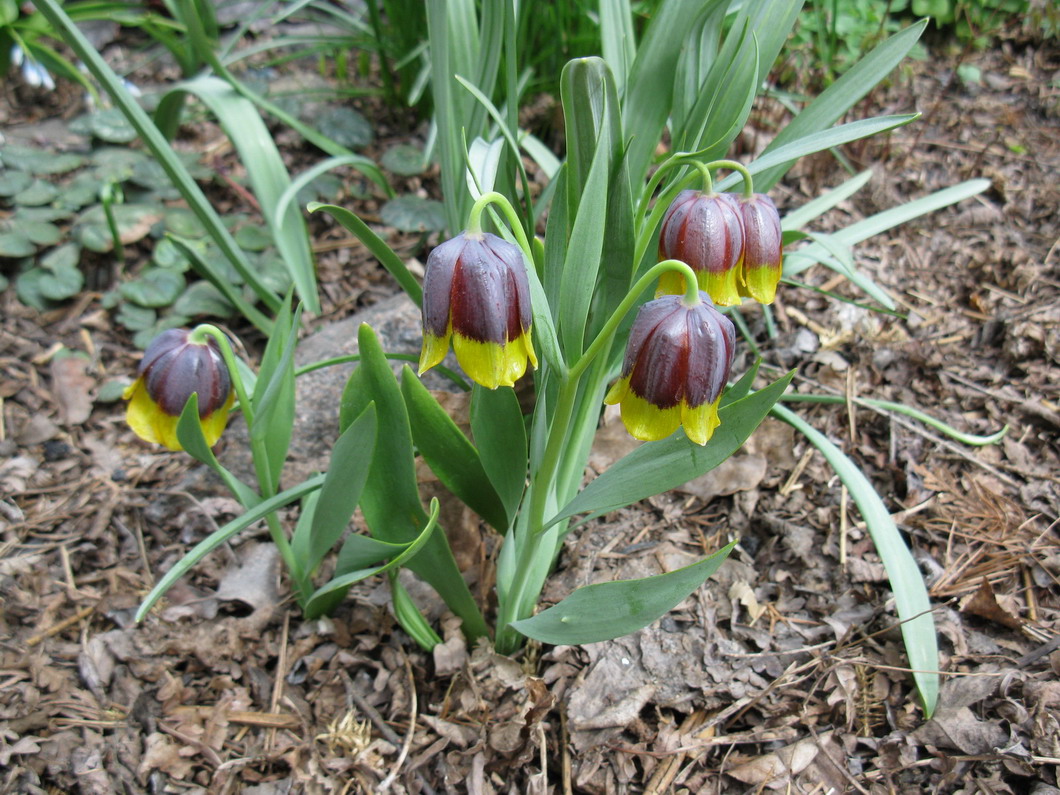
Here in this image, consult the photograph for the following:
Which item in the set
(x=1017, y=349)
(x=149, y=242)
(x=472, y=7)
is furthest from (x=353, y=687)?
(x=1017, y=349)

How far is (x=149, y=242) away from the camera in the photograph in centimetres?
224

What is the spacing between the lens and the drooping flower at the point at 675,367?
2.97ft

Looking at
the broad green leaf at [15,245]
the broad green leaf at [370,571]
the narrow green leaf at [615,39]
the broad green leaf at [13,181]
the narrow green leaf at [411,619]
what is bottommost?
the narrow green leaf at [411,619]

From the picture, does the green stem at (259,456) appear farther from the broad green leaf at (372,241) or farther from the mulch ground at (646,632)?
the broad green leaf at (372,241)

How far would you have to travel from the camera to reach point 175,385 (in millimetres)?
1161

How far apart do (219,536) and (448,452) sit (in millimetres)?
373

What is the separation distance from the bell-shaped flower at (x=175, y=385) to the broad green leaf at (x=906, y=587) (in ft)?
3.49

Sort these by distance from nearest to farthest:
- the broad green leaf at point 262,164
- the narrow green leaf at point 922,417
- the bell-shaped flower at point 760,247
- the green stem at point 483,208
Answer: the green stem at point 483,208
the bell-shaped flower at point 760,247
the narrow green leaf at point 922,417
the broad green leaf at point 262,164

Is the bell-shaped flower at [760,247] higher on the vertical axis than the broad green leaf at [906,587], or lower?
higher

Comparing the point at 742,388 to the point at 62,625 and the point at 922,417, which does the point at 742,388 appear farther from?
the point at 62,625

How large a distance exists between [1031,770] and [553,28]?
6.93 ft

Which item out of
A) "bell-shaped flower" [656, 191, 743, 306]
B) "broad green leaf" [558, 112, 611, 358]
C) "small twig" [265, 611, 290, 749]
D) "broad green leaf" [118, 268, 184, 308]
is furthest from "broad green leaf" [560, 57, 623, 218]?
"broad green leaf" [118, 268, 184, 308]

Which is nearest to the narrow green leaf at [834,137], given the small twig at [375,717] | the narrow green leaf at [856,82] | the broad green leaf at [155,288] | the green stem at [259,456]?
the narrow green leaf at [856,82]

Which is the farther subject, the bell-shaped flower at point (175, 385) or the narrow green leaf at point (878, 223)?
the narrow green leaf at point (878, 223)
